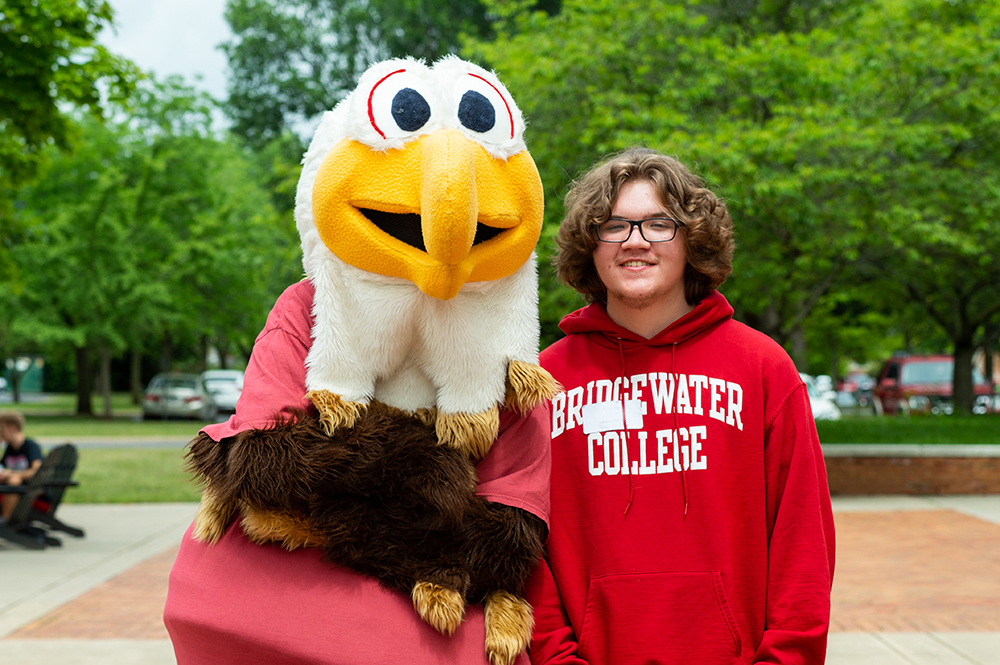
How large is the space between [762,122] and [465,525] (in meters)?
9.47

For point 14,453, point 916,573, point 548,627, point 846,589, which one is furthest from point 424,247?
point 14,453

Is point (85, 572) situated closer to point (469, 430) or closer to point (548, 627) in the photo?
point (548, 627)

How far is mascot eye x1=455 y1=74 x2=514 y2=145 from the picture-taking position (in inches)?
71.4

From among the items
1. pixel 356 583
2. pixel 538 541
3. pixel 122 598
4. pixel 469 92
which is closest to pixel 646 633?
pixel 538 541

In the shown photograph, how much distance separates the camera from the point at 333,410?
1743mm

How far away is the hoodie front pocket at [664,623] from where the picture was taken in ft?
6.41

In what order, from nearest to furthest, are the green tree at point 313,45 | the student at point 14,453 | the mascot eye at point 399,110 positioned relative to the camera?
the mascot eye at point 399,110 < the student at point 14,453 < the green tree at point 313,45

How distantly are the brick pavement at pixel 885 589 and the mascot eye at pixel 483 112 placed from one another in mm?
4821

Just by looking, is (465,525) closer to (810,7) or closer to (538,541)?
(538,541)

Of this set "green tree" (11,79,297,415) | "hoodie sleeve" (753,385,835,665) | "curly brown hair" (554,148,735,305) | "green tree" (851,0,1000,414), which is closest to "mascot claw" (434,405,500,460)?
"curly brown hair" (554,148,735,305)

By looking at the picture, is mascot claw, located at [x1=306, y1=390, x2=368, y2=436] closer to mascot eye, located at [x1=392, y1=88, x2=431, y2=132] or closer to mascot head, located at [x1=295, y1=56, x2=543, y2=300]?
mascot head, located at [x1=295, y1=56, x2=543, y2=300]

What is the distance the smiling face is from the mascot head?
1.03ft

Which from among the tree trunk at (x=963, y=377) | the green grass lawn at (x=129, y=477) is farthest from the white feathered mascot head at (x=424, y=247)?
the tree trunk at (x=963, y=377)

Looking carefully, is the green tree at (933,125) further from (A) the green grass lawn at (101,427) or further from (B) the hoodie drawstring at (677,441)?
(A) the green grass lawn at (101,427)
